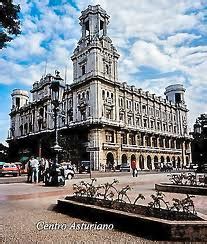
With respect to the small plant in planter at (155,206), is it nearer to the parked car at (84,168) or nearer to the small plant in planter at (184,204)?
the small plant in planter at (184,204)

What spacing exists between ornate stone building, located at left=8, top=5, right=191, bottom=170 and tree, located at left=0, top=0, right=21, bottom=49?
37961mm

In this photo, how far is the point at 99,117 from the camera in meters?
49.4

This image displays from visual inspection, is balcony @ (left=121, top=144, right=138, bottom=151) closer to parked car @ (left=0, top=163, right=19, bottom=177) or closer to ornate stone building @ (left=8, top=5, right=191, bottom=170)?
ornate stone building @ (left=8, top=5, right=191, bottom=170)

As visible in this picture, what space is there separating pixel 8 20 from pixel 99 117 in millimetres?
43115

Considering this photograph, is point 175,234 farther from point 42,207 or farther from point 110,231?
point 42,207

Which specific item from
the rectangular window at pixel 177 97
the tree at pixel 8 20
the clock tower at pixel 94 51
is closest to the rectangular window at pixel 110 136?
the clock tower at pixel 94 51

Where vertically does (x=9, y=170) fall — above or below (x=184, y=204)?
below

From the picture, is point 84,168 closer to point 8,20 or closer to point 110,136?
point 110,136

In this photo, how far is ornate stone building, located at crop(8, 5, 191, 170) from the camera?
49.7m

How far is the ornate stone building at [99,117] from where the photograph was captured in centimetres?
4972

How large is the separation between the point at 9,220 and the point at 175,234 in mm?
3882

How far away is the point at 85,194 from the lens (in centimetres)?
822

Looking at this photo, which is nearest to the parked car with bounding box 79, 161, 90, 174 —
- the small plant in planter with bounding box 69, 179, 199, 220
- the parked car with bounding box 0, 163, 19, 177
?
the parked car with bounding box 0, 163, 19, 177

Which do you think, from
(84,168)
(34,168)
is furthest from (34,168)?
(84,168)
